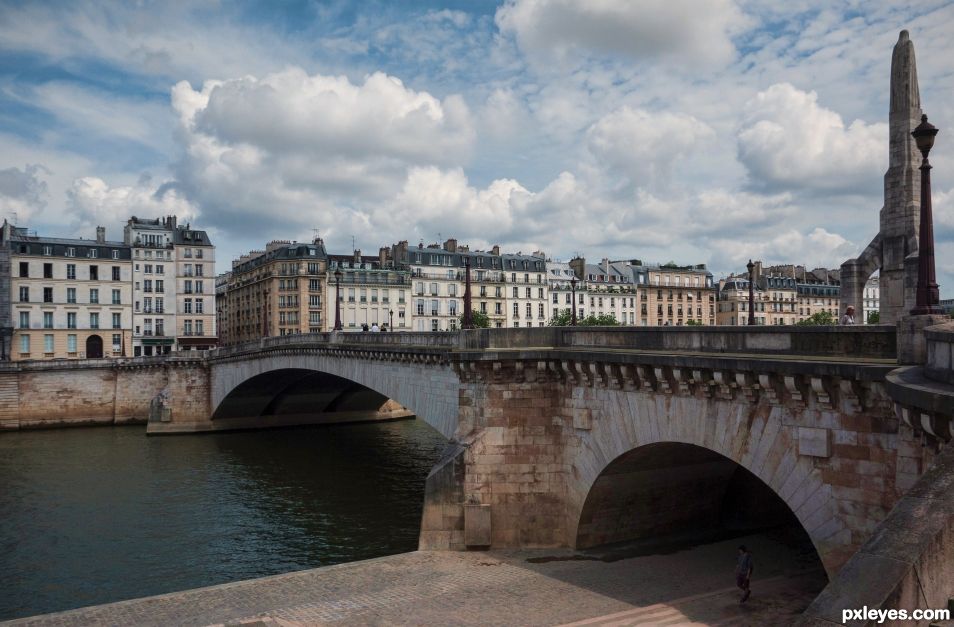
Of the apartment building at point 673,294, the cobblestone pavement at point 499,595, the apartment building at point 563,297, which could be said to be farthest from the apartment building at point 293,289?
the cobblestone pavement at point 499,595

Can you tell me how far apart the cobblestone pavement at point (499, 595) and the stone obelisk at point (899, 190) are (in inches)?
342

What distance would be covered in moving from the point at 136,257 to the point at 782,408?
72.0 m

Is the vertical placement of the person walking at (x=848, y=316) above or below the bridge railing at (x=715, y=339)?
above

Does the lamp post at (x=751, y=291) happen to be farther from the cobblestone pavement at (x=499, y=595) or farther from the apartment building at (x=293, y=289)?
the apartment building at (x=293, y=289)

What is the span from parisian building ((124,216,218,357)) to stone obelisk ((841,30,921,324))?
219 feet

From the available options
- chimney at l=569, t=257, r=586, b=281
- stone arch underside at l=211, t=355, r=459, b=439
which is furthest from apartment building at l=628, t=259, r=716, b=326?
stone arch underside at l=211, t=355, r=459, b=439

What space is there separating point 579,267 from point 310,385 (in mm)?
53237

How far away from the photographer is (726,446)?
15.0 meters

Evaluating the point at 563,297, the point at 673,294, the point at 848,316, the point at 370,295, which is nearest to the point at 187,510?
the point at 848,316

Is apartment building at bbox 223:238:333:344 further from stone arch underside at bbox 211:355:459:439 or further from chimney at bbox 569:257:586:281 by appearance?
chimney at bbox 569:257:586:281

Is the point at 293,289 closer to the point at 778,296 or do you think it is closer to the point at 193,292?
the point at 193,292

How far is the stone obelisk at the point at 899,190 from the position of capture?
21422mm

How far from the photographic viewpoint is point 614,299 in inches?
3836

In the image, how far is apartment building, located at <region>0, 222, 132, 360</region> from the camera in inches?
2657
